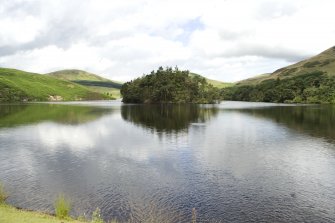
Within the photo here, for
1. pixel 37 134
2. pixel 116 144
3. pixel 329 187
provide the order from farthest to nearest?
pixel 37 134 → pixel 116 144 → pixel 329 187

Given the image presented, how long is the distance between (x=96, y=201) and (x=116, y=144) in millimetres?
40119

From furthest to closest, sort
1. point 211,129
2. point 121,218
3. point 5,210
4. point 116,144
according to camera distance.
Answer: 1. point 211,129
2. point 116,144
3. point 121,218
4. point 5,210

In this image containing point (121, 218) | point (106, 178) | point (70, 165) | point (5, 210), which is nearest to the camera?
Result: point (5, 210)

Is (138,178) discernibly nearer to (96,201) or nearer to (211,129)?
(96,201)

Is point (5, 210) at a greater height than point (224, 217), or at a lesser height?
greater

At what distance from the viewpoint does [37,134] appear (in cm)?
9300

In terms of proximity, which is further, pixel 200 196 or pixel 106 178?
pixel 106 178

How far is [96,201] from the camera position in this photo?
3772cm

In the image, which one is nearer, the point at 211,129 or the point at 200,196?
the point at 200,196

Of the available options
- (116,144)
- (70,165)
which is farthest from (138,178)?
(116,144)

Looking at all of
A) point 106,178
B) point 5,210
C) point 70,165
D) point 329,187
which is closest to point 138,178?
point 106,178

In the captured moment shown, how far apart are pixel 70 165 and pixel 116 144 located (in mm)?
22849

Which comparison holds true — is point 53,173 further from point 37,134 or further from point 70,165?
point 37,134

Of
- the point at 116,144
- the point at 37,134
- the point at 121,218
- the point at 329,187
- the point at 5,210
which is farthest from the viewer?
the point at 37,134
